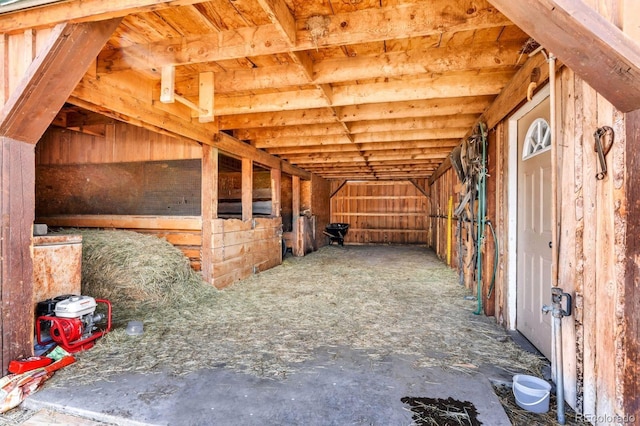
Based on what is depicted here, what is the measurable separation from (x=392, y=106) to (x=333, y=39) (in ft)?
6.23

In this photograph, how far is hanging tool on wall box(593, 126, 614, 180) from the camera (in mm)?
1534

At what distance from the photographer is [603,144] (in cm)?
157

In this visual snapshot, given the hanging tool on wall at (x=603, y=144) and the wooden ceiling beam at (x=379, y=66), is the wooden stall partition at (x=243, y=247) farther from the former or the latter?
the hanging tool on wall at (x=603, y=144)

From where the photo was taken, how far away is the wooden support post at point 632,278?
4.57 ft

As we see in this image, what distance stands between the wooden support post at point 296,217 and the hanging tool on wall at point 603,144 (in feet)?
22.7

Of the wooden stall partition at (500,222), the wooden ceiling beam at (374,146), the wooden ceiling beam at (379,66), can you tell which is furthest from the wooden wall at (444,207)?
the wooden ceiling beam at (379,66)

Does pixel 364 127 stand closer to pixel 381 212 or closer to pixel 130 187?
pixel 130 187

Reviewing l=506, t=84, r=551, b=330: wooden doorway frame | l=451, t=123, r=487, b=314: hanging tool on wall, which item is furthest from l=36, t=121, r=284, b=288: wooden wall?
l=506, t=84, r=551, b=330: wooden doorway frame

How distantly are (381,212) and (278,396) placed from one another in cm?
984

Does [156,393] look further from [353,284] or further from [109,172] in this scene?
[109,172]

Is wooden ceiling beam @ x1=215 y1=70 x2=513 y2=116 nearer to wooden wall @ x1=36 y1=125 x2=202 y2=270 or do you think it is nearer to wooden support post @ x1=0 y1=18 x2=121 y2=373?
wooden wall @ x1=36 y1=125 x2=202 y2=270

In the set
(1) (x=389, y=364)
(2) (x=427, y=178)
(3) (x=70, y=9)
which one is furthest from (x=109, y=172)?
(2) (x=427, y=178)

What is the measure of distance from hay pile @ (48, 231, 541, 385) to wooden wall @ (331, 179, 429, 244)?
6.06m

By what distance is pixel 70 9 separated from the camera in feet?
6.08
